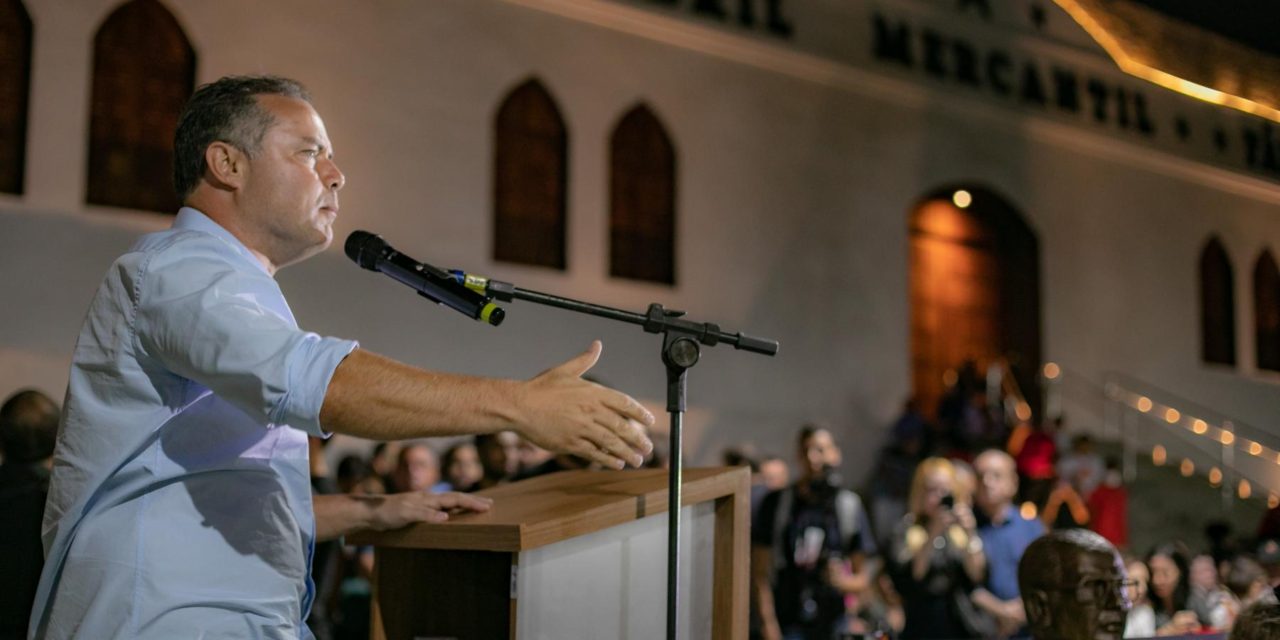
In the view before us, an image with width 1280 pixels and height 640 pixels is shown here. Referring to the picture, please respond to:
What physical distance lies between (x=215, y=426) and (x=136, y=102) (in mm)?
9430

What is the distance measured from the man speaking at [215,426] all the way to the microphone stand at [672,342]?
1.12ft

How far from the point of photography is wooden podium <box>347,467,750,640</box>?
7.92ft

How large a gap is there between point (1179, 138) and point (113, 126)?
13.7 m

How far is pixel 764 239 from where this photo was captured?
573 inches

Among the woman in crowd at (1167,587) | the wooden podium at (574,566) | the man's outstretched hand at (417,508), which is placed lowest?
the woman in crowd at (1167,587)

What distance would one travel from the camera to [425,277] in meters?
2.49

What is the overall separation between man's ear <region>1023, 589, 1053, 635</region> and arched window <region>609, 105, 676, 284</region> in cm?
1041

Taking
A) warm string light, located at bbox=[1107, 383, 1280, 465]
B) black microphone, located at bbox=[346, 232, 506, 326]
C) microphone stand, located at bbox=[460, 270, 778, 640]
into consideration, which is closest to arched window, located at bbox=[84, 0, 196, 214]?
black microphone, located at bbox=[346, 232, 506, 326]

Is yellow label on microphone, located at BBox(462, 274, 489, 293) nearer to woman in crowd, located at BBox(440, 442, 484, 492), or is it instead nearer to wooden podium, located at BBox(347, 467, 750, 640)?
wooden podium, located at BBox(347, 467, 750, 640)

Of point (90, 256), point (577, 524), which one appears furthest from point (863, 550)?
point (90, 256)

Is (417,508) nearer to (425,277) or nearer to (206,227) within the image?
(425,277)

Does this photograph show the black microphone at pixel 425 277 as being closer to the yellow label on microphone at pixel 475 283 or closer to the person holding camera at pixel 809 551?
the yellow label on microphone at pixel 475 283

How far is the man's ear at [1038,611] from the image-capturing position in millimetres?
3135

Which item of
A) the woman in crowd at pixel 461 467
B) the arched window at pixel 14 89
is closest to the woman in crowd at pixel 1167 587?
the woman in crowd at pixel 461 467
